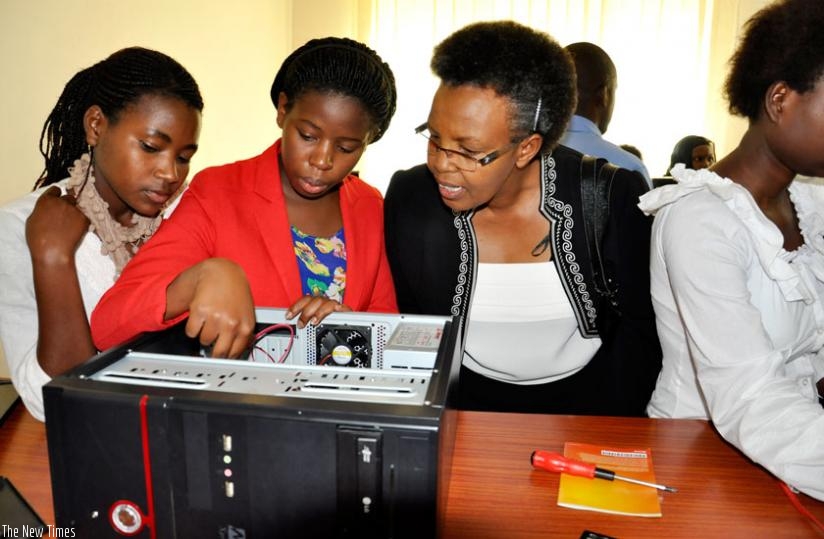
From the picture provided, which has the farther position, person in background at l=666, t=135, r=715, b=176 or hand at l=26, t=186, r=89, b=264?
person in background at l=666, t=135, r=715, b=176

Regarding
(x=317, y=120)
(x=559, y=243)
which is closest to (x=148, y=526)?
(x=317, y=120)

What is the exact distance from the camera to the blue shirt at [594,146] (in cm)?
185

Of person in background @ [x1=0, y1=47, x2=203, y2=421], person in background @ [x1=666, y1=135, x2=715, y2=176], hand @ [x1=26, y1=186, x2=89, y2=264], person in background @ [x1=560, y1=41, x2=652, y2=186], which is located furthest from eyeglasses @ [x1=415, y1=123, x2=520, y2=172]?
person in background @ [x1=666, y1=135, x2=715, y2=176]

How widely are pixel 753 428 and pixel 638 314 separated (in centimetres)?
41

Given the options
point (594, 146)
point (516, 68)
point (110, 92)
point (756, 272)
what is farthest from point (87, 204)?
point (594, 146)

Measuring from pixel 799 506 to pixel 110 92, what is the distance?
129cm

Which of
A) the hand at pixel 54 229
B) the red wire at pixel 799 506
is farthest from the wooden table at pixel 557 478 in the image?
the hand at pixel 54 229

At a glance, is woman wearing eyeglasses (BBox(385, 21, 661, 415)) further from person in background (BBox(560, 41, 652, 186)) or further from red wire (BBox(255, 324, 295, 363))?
person in background (BBox(560, 41, 652, 186))

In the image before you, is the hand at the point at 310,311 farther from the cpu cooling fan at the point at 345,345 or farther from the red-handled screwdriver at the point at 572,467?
the red-handled screwdriver at the point at 572,467

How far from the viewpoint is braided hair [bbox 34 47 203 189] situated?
1.13 m

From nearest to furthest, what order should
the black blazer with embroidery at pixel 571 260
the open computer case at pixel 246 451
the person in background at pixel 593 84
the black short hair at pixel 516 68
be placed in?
1. the open computer case at pixel 246 451
2. the black short hair at pixel 516 68
3. the black blazer with embroidery at pixel 571 260
4. the person in background at pixel 593 84

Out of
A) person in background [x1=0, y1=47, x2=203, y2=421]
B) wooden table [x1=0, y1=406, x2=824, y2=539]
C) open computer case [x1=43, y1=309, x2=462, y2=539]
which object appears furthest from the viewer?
person in background [x1=0, y1=47, x2=203, y2=421]

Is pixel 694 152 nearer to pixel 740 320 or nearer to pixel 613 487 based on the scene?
pixel 740 320

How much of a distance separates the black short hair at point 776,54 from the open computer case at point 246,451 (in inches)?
30.1
